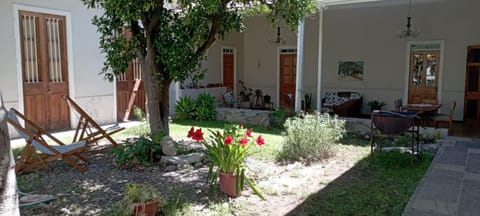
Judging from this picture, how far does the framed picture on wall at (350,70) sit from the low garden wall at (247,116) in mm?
3424

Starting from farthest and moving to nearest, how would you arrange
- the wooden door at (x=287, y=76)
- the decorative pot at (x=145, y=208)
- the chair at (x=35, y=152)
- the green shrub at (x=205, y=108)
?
the wooden door at (x=287, y=76)
the green shrub at (x=205, y=108)
the chair at (x=35, y=152)
the decorative pot at (x=145, y=208)

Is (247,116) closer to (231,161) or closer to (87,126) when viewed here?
(87,126)

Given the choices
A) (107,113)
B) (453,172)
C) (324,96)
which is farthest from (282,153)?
(324,96)

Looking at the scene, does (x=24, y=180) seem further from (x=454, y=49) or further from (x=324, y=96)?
(x=454, y=49)

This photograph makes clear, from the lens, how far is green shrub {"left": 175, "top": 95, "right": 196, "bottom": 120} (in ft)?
33.0

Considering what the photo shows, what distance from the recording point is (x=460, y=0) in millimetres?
9430

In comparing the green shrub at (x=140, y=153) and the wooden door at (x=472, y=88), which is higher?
the wooden door at (x=472, y=88)

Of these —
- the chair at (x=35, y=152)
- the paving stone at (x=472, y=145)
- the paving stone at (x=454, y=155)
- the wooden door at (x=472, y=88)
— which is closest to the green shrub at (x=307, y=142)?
the paving stone at (x=454, y=155)

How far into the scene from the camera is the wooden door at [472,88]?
928 centimetres

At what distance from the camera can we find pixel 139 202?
10.5 feet

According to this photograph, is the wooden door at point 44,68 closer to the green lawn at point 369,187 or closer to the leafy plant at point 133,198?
the green lawn at point 369,187

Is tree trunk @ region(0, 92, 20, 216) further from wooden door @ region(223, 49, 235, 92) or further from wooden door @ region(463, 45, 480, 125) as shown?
wooden door @ region(223, 49, 235, 92)

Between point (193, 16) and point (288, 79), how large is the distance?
759 centimetres

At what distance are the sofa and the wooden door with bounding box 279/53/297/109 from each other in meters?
1.35
